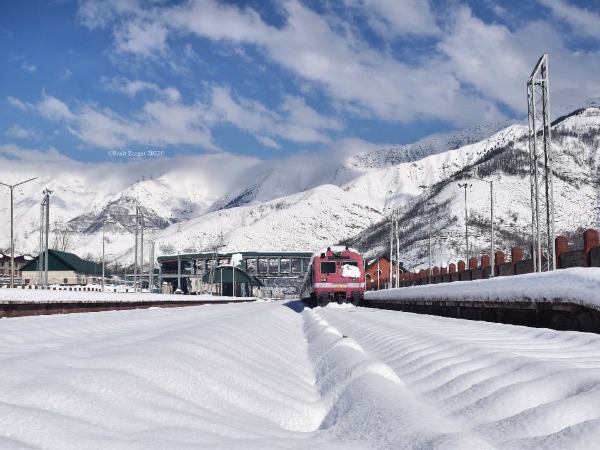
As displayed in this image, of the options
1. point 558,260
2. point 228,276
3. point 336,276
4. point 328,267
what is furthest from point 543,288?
point 228,276

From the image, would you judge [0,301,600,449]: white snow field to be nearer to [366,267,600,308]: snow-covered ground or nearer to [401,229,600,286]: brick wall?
[366,267,600,308]: snow-covered ground

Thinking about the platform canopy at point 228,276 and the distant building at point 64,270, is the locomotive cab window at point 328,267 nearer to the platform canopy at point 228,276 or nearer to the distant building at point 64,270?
the distant building at point 64,270

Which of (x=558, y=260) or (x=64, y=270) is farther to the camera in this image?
(x=64, y=270)

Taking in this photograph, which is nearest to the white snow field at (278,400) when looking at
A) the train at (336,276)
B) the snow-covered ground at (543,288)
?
the snow-covered ground at (543,288)

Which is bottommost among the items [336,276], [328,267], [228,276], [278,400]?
[278,400]

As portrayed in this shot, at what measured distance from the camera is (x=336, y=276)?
3725 cm

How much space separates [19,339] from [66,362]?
388cm

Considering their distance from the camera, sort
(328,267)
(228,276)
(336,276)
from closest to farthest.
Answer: (336,276)
(328,267)
(228,276)

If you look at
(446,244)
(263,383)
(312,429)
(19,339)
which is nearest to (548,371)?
(312,429)

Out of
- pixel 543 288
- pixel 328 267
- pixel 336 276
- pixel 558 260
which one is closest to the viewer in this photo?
pixel 543 288

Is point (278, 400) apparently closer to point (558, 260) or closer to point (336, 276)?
point (558, 260)

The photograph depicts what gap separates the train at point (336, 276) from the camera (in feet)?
122

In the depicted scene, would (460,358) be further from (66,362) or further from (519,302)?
(519,302)

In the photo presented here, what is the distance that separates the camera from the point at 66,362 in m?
3.93
